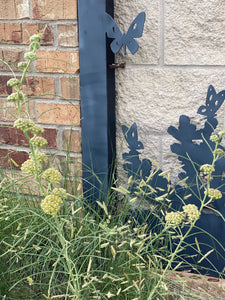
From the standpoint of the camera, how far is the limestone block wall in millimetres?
1381

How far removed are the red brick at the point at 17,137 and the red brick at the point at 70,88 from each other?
166 mm

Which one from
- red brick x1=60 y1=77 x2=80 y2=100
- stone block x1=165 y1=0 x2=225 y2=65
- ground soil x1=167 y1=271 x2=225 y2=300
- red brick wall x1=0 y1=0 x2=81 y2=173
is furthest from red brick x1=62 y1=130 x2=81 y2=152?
ground soil x1=167 y1=271 x2=225 y2=300

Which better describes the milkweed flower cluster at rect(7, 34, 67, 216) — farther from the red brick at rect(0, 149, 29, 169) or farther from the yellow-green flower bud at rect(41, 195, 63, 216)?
the red brick at rect(0, 149, 29, 169)

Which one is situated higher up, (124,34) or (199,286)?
(124,34)

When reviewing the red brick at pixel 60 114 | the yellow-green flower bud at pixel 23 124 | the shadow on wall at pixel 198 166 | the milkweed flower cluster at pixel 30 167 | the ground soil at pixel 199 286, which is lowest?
the ground soil at pixel 199 286

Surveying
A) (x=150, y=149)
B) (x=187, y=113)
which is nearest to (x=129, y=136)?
(x=150, y=149)

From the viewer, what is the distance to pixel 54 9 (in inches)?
56.9

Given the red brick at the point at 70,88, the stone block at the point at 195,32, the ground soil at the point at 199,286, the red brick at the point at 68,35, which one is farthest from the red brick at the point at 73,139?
the ground soil at the point at 199,286

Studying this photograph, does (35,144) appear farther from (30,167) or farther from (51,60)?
(51,60)

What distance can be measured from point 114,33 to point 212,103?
16.5 inches

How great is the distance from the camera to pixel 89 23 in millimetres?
1393

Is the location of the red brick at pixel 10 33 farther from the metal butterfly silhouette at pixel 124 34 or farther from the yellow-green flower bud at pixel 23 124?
the yellow-green flower bud at pixel 23 124

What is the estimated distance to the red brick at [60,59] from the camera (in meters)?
1.46

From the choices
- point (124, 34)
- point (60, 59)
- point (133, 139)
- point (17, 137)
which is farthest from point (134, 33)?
point (17, 137)
